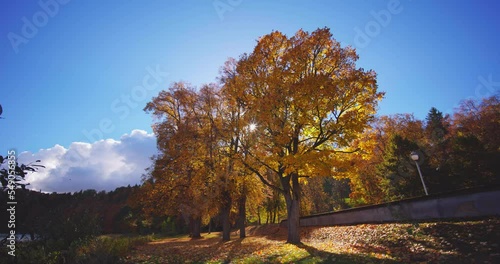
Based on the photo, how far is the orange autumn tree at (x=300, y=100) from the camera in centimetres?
1160

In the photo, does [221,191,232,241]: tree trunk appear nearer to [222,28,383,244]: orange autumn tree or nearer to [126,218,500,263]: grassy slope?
[222,28,383,244]: orange autumn tree

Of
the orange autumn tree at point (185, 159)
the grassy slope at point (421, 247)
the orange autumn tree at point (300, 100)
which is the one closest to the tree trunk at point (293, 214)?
the orange autumn tree at point (300, 100)

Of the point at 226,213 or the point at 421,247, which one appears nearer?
the point at 421,247

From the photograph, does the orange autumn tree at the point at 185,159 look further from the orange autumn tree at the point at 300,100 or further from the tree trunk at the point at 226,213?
the orange autumn tree at the point at 300,100

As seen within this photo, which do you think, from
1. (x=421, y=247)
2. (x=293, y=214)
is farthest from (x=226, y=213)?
(x=421, y=247)

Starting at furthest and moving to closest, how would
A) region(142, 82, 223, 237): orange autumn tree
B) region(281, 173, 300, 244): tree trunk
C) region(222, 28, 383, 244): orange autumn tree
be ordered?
1. region(142, 82, 223, 237): orange autumn tree
2. region(281, 173, 300, 244): tree trunk
3. region(222, 28, 383, 244): orange autumn tree

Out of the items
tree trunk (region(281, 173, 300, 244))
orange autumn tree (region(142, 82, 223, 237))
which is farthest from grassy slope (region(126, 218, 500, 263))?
orange autumn tree (region(142, 82, 223, 237))

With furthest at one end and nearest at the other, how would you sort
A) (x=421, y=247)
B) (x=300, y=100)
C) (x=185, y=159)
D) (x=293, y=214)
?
(x=185, y=159)
(x=293, y=214)
(x=300, y=100)
(x=421, y=247)

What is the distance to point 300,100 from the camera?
11.9 m

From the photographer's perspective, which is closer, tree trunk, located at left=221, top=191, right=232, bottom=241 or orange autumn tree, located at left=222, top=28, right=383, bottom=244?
orange autumn tree, located at left=222, top=28, right=383, bottom=244

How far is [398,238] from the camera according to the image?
9.97 meters

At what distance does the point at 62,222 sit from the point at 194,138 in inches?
405

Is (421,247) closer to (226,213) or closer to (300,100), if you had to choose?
(300,100)

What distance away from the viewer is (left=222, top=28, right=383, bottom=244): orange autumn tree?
457 inches
